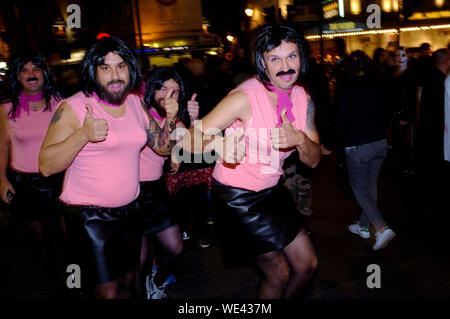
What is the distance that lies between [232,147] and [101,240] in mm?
863

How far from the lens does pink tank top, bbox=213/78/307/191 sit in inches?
87.3

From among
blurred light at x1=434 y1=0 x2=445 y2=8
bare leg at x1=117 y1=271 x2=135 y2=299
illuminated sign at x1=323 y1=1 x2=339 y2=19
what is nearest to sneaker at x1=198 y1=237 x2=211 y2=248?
bare leg at x1=117 y1=271 x2=135 y2=299

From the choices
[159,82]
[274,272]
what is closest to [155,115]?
[159,82]

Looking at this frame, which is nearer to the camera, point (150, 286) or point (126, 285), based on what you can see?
point (126, 285)

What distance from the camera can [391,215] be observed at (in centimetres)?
479

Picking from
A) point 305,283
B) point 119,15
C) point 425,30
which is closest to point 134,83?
point 305,283

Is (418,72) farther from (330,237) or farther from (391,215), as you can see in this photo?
(330,237)

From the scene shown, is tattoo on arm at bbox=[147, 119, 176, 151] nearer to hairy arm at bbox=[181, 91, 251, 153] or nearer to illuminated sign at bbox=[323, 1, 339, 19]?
hairy arm at bbox=[181, 91, 251, 153]

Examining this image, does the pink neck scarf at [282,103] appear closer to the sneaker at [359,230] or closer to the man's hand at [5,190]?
the man's hand at [5,190]

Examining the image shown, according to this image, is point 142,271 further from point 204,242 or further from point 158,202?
point 204,242

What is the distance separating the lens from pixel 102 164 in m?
2.17

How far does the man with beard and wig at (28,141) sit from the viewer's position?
3.10 metres

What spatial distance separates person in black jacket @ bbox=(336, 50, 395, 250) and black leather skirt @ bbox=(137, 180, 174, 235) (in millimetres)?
2019

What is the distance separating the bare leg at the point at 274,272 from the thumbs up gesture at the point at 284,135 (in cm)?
62
